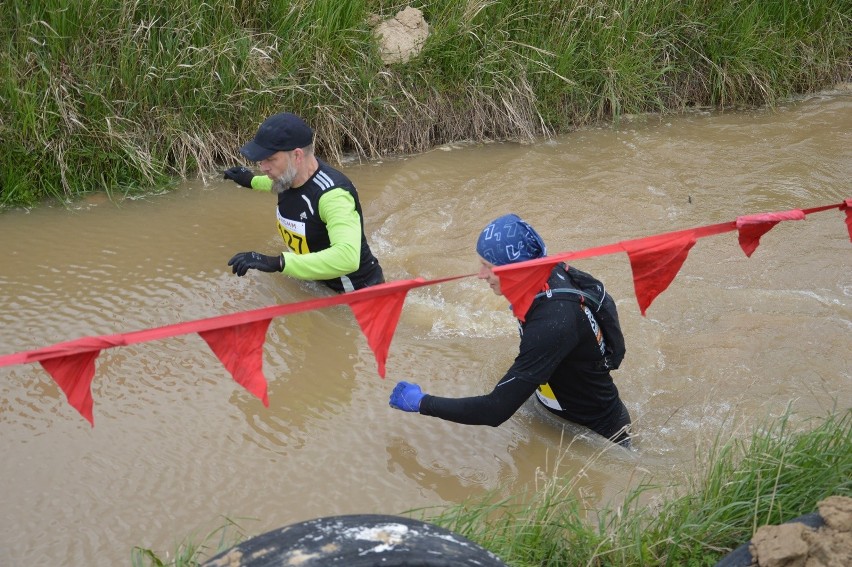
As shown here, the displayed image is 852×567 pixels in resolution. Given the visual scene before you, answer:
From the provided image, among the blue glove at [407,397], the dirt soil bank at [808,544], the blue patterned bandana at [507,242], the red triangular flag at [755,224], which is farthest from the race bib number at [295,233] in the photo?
the dirt soil bank at [808,544]

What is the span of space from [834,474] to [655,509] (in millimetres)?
699

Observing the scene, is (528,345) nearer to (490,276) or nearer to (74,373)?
(490,276)

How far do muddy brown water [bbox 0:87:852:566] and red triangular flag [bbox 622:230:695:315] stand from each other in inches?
29.1

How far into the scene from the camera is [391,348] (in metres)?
5.24

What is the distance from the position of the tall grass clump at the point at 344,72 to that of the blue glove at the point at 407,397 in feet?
12.1

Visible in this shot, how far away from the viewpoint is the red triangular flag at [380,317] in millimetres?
3557

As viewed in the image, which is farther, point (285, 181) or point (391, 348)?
point (391, 348)

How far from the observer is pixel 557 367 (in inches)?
163

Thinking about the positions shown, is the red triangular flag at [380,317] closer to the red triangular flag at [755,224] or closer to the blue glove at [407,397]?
the blue glove at [407,397]

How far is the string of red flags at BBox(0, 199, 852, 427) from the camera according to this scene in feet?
10.0

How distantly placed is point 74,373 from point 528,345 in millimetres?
1867

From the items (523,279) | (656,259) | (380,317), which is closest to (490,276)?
(523,279)

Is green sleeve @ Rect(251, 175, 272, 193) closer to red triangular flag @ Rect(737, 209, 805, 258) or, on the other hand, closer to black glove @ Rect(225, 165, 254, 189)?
black glove @ Rect(225, 165, 254, 189)

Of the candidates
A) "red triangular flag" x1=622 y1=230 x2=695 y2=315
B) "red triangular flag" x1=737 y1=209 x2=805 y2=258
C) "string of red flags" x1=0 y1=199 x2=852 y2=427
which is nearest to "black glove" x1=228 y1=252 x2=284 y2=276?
"string of red flags" x1=0 y1=199 x2=852 y2=427
